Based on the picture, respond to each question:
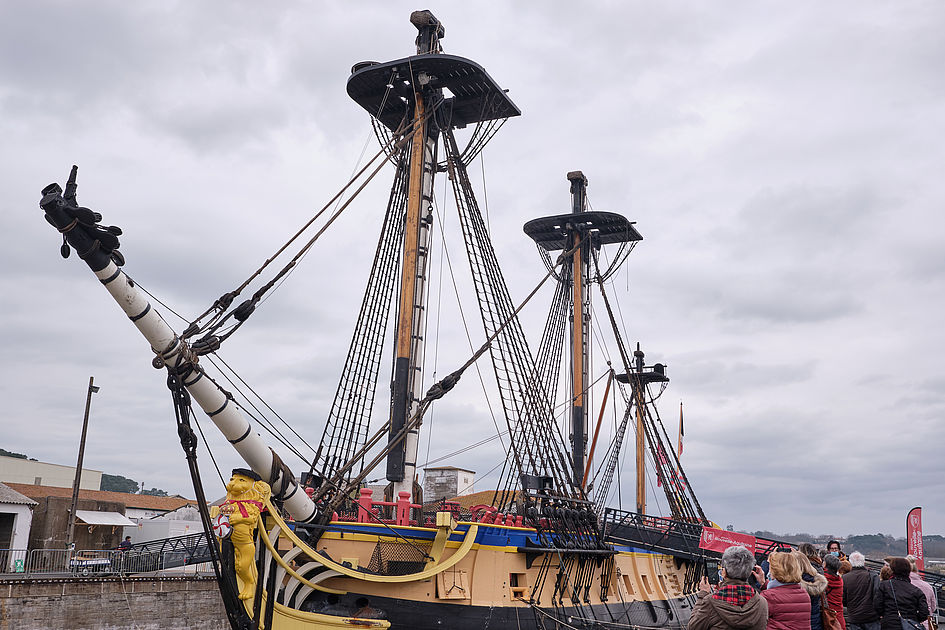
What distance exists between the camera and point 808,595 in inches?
233

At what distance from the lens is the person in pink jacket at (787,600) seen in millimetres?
5621

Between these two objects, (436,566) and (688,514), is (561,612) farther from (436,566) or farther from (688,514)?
(688,514)

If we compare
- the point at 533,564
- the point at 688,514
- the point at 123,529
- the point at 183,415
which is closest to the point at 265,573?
the point at 183,415

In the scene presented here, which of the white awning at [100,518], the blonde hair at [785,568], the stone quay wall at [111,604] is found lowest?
the stone quay wall at [111,604]

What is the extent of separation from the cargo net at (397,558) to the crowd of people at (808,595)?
6.78 meters

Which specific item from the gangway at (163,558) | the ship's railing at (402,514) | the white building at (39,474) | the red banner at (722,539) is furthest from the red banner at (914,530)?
the white building at (39,474)

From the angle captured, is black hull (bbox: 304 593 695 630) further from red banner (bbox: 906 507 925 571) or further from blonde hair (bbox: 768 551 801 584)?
blonde hair (bbox: 768 551 801 584)

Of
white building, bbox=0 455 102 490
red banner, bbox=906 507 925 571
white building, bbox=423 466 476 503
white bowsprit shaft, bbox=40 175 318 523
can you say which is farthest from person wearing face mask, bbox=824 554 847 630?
white building, bbox=0 455 102 490

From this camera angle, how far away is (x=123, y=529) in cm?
3997

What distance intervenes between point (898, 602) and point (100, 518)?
36.6m

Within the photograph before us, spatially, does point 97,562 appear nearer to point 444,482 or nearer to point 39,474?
point 444,482

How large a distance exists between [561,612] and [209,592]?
13789 millimetres

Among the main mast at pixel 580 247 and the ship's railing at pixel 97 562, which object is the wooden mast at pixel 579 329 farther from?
the ship's railing at pixel 97 562

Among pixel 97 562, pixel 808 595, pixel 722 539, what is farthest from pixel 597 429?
pixel 808 595
